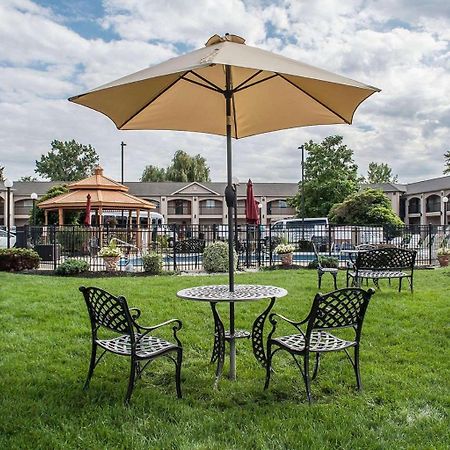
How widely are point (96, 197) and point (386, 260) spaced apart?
48.2ft

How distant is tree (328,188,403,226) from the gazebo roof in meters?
17.8

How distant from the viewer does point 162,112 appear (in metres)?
5.41

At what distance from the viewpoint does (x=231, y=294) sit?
176 inches

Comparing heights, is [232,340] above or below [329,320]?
below

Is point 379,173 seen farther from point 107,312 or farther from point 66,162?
point 107,312

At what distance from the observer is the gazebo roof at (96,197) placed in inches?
811

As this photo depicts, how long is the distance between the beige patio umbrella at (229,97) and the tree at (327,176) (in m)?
36.8

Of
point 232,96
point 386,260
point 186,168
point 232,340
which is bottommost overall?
point 232,340

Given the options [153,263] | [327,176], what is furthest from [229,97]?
[327,176]

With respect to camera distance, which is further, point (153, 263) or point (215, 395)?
point (153, 263)

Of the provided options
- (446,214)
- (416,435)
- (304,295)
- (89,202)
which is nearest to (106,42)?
(304,295)

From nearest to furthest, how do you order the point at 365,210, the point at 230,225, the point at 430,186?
1. the point at 230,225
2. the point at 365,210
3. the point at 430,186

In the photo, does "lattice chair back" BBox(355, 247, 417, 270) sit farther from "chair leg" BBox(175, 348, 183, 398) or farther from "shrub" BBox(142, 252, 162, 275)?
"shrub" BBox(142, 252, 162, 275)

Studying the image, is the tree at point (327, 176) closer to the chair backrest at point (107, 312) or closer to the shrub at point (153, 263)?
the shrub at point (153, 263)
